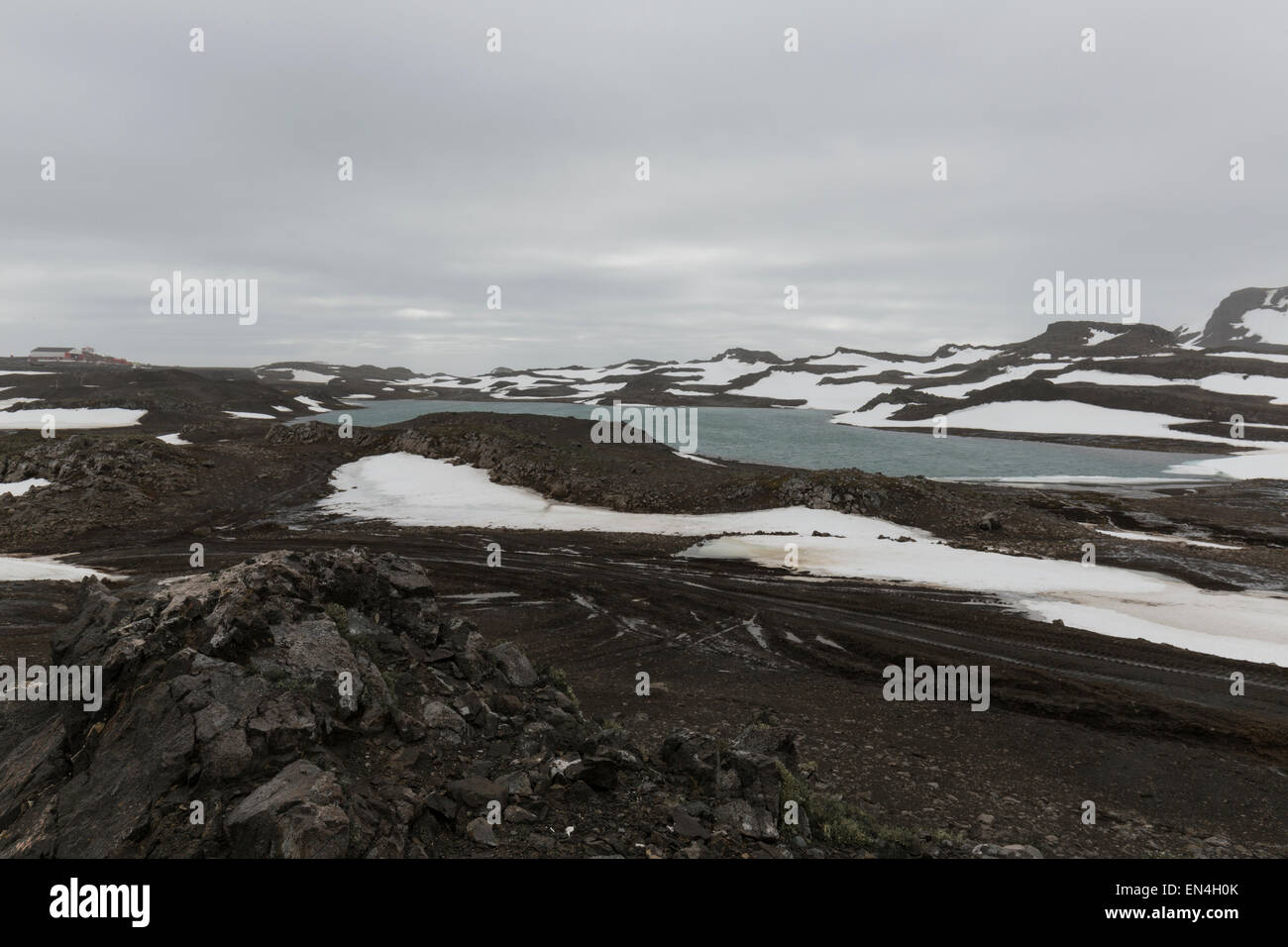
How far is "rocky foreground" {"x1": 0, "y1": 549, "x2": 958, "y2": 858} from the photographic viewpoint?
630cm

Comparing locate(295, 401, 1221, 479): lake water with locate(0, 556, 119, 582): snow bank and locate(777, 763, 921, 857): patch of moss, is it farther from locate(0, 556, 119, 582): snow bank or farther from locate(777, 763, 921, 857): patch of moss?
locate(777, 763, 921, 857): patch of moss

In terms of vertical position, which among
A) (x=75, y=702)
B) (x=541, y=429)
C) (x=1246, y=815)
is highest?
(x=541, y=429)

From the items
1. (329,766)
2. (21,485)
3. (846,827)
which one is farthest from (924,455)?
(21,485)

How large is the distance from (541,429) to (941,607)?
52417 millimetres

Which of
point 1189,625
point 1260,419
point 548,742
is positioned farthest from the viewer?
point 1260,419

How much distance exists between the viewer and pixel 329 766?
711 centimetres

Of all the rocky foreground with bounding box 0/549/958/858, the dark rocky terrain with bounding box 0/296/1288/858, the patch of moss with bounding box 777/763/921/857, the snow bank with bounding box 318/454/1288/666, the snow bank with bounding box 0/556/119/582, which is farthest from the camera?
the snow bank with bounding box 0/556/119/582

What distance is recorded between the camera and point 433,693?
9.98 m

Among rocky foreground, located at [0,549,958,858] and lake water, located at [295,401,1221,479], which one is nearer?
rocky foreground, located at [0,549,958,858]

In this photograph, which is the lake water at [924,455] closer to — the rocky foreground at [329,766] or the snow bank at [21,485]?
the snow bank at [21,485]

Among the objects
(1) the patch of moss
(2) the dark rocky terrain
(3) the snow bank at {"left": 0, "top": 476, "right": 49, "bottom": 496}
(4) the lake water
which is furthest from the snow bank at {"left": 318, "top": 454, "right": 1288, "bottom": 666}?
(4) the lake water

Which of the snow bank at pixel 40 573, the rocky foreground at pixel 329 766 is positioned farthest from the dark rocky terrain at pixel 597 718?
the snow bank at pixel 40 573
